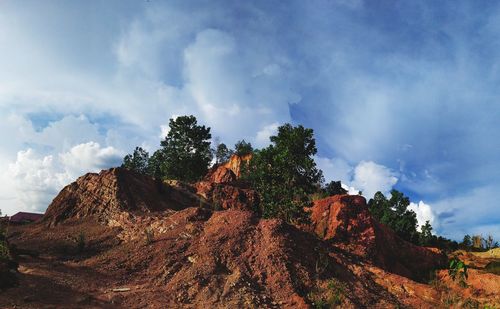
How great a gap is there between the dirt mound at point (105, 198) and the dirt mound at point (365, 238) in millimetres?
9440

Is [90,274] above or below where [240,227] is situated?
below

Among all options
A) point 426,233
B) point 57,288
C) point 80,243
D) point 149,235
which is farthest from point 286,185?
point 426,233

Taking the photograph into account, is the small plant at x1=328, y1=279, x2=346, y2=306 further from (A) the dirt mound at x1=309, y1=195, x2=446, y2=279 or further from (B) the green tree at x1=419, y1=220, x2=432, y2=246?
(B) the green tree at x1=419, y1=220, x2=432, y2=246

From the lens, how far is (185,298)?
11.4 m

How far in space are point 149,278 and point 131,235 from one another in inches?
160

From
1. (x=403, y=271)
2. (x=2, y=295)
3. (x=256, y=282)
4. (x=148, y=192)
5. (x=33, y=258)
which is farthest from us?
(x=148, y=192)

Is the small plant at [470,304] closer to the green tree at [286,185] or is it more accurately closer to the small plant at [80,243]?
the green tree at [286,185]

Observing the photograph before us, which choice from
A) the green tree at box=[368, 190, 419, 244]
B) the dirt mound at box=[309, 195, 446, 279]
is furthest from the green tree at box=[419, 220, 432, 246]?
the dirt mound at box=[309, 195, 446, 279]

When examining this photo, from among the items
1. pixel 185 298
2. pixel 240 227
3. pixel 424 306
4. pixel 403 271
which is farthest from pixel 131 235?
pixel 403 271

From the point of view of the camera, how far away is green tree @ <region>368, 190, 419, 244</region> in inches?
1628

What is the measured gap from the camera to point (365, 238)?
64.1 ft

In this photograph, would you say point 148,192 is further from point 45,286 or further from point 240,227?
point 45,286

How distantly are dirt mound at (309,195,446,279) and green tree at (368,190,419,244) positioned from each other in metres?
19.2

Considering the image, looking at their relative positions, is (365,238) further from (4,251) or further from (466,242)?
(466,242)
